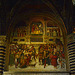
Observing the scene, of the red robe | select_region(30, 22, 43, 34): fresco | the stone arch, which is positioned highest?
the stone arch

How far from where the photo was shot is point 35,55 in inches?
534

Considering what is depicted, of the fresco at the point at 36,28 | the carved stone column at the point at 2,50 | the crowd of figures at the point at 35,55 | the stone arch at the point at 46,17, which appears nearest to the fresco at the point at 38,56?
the crowd of figures at the point at 35,55

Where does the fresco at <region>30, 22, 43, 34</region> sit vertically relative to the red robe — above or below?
above

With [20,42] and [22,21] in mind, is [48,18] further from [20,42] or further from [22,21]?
[20,42]

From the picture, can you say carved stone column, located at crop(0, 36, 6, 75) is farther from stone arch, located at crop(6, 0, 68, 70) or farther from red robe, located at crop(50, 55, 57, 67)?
red robe, located at crop(50, 55, 57, 67)

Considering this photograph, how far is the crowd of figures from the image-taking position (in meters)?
13.2

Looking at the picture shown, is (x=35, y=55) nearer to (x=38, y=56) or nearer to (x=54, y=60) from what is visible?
(x=38, y=56)

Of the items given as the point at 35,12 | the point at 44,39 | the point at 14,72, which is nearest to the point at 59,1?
the point at 35,12

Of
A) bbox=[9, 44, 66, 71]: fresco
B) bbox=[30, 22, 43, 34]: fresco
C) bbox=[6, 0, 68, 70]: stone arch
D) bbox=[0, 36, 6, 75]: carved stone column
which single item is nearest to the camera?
bbox=[0, 36, 6, 75]: carved stone column

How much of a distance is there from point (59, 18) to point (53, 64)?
4.34 meters

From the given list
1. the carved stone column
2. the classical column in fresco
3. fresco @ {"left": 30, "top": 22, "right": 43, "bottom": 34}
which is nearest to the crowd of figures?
the carved stone column

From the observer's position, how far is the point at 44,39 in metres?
14.1

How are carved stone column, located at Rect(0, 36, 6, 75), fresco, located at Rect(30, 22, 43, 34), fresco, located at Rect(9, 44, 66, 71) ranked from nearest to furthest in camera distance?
carved stone column, located at Rect(0, 36, 6, 75) < fresco, located at Rect(9, 44, 66, 71) < fresco, located at Rect(30, 22, 43, 34)

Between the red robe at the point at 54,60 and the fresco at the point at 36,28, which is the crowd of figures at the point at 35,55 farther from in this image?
the fresco at the point at 36,28
